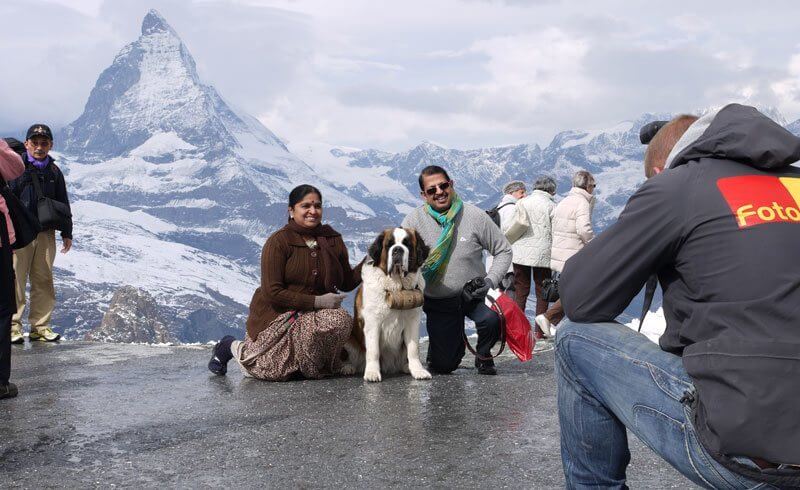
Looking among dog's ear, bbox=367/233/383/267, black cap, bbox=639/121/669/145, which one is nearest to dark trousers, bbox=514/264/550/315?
dog's ear, bbox=367/233/383/267

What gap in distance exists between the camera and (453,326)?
7352mm

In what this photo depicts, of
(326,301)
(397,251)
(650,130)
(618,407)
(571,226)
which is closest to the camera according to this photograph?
(618,407)

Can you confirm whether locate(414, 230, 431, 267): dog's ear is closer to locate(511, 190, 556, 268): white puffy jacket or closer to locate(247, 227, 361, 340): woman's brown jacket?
locate(247, 227, 361, 340): woman's brown jacket

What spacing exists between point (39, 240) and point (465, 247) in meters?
5.53

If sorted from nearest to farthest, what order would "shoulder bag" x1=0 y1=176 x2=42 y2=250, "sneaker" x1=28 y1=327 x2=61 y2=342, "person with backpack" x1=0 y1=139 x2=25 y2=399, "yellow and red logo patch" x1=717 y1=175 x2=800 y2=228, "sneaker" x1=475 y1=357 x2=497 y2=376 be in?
"yellow and red logo patch" x1=717 y1=175 x2=800 y2=228 → "person with backpack" x1=0 y1=139 x2=25 y2=399 → "shoulder bag" x1=0 y1=176 x2=42 y2=250 → "sneaker" x1=475 y1=357 x2=497 y2=376 → "sneaker" x1=28 y1=327 x2=61 y2=342

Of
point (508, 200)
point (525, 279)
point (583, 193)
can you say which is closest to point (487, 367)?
point (583, 193)

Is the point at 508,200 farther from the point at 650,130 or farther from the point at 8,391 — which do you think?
the point at 650,130

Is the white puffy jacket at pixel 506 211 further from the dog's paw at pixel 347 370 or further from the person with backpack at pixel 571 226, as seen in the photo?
the dog's paw at pixel 347 370

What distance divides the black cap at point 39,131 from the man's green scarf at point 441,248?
16.1 feet

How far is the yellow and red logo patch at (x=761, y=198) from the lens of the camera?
231cm

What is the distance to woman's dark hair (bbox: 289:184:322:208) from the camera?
718 cm

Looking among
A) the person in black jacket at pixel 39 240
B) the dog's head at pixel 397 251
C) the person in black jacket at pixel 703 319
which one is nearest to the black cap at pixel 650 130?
the person in black jacket at pixel 703 319

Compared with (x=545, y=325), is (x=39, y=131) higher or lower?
higher

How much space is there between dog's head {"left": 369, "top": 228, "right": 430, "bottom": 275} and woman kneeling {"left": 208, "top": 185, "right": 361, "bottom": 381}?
0.49 metres
